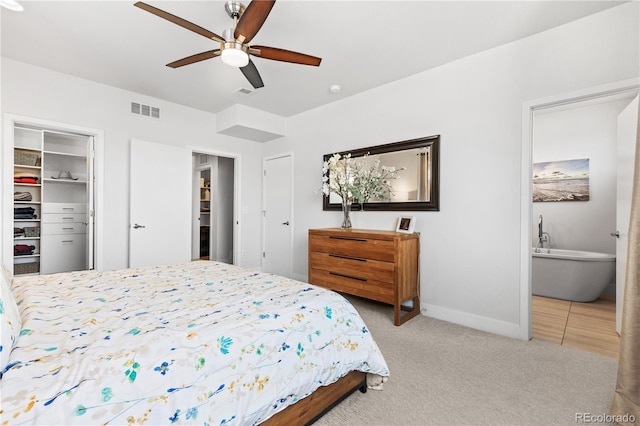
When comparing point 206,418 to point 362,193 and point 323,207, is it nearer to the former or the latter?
point 362,193

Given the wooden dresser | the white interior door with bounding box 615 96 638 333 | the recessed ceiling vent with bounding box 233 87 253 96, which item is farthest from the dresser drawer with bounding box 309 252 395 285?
the recessed ceiling vent with bounding box 233 87 253 96

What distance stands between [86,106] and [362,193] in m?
3.41

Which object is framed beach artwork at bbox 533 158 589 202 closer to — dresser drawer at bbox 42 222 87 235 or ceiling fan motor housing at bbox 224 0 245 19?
ceiling fan motor housing at bbox 224 0 245 19

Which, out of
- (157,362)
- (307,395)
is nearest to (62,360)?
(157,362)

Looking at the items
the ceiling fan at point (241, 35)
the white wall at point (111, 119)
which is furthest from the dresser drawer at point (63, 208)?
the ceiling fan at point (241, 35)

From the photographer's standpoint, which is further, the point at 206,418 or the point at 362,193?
the point at 362,193

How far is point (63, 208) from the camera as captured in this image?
4.49 meters

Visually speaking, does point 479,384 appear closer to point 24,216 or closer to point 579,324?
point 579,324

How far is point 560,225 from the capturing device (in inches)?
172

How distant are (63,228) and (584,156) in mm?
7700

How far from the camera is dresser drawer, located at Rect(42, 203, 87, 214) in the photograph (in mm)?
4336

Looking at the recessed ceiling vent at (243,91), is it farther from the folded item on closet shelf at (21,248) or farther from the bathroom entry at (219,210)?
the folded item on closet shelf at (21,248)

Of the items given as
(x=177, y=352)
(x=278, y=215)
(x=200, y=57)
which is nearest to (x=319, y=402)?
(x=177, y=352)

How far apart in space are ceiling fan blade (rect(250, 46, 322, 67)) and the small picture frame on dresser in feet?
5.95
